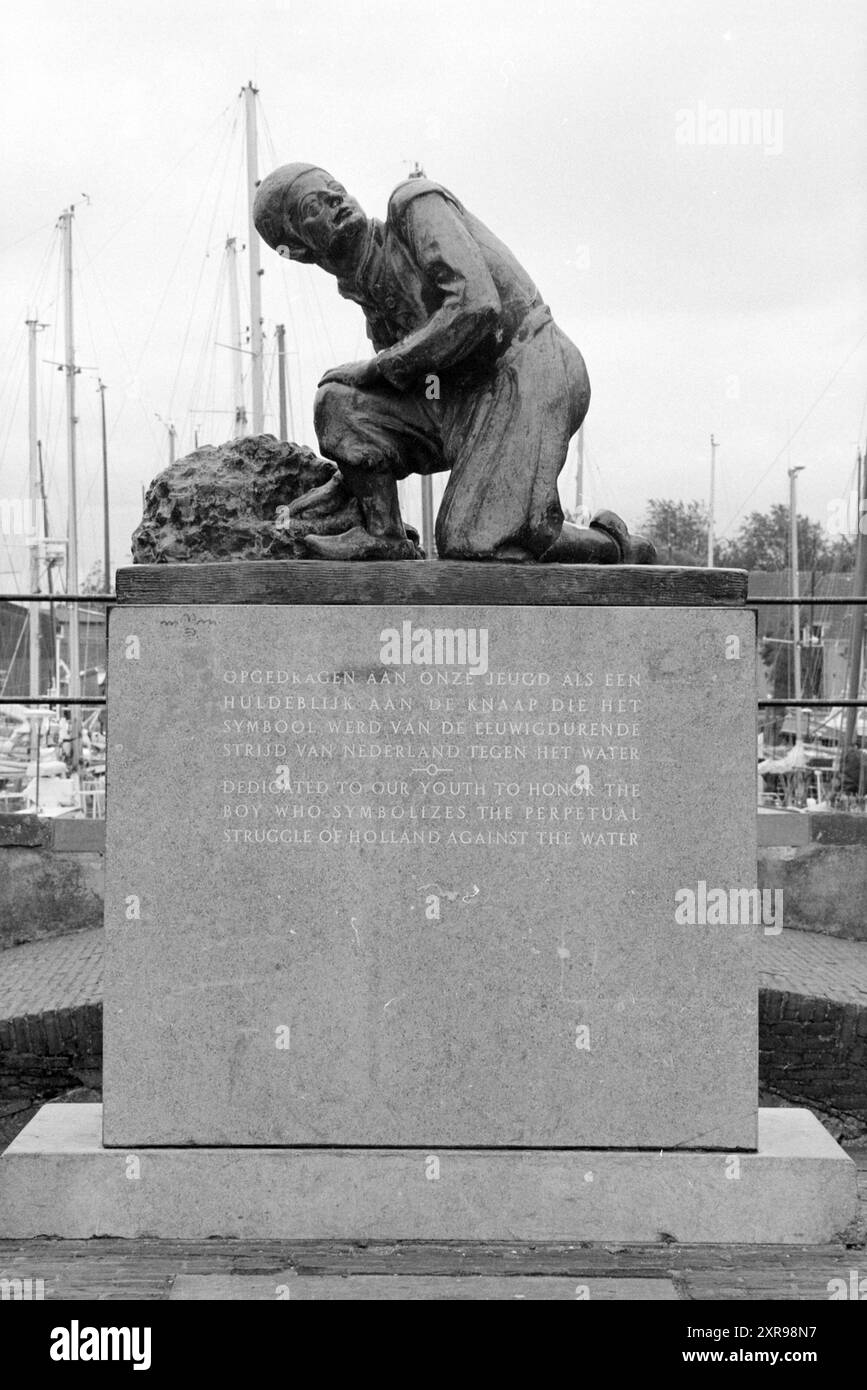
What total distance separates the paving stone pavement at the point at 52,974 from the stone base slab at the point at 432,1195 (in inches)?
109

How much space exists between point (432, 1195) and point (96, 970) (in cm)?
400

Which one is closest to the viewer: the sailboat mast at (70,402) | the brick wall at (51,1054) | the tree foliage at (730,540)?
the brick wall at (51,1054)

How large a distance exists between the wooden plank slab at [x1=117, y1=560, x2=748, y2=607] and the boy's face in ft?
3.97

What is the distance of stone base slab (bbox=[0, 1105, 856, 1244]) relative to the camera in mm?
5426

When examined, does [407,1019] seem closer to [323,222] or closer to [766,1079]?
[323,222]

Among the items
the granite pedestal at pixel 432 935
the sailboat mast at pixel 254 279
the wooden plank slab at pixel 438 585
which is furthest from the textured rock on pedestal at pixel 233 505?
the sailboat mast at pixel 254 279

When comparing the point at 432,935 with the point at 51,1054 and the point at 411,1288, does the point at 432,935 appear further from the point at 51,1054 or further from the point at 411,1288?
the point at 51,1054

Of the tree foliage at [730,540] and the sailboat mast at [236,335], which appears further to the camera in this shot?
the tree foliage at [730,540]

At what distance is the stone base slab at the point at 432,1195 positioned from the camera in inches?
214

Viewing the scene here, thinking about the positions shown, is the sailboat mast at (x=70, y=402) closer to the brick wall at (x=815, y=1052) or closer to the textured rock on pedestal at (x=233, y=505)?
the brick wall at (x=815, y=1052)

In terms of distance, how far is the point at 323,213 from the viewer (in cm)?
580

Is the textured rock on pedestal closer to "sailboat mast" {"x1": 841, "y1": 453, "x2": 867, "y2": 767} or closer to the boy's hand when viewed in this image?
the boy's hand

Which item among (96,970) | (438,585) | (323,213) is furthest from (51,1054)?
(323,213)
